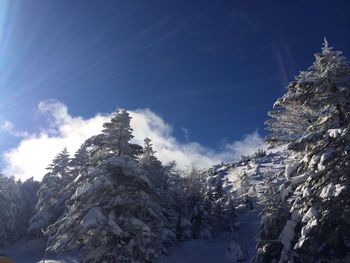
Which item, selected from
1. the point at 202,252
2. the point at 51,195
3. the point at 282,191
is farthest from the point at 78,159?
the point at 282,191

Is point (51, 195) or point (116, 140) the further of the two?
point (51, 195)

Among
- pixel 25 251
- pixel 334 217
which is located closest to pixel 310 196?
pixel 334 217

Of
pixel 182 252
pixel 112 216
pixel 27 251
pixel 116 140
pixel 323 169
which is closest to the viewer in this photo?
pixel 323 169

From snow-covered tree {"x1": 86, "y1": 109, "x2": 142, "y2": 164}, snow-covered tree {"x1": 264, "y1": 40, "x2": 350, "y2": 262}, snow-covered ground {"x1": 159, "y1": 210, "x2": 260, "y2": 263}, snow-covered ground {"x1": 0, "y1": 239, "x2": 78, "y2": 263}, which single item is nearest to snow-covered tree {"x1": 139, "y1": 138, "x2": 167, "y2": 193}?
snow-covered ground {"x1": 159, "y1": 210, "x2": 260, "y2": 263}

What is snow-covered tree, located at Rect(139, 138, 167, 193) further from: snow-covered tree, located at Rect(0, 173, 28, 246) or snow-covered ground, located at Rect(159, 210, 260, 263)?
snow-covered tree, located at Rect(0, 173, 28, 246)

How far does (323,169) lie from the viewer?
13.9 meters

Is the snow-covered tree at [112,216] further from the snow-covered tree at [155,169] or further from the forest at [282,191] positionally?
the snow-covered tree at [155,169]

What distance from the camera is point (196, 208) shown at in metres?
64.2

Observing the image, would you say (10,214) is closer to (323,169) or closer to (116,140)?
(116,140)

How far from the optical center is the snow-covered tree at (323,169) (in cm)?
1332

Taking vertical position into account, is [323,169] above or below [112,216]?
above

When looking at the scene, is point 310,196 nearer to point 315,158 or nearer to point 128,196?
point 315,158

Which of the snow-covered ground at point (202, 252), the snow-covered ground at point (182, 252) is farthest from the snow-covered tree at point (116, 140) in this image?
the snow-covered ground at point (202, 252)

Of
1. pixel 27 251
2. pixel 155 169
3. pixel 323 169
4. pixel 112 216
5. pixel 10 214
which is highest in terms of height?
pixel 155 169
